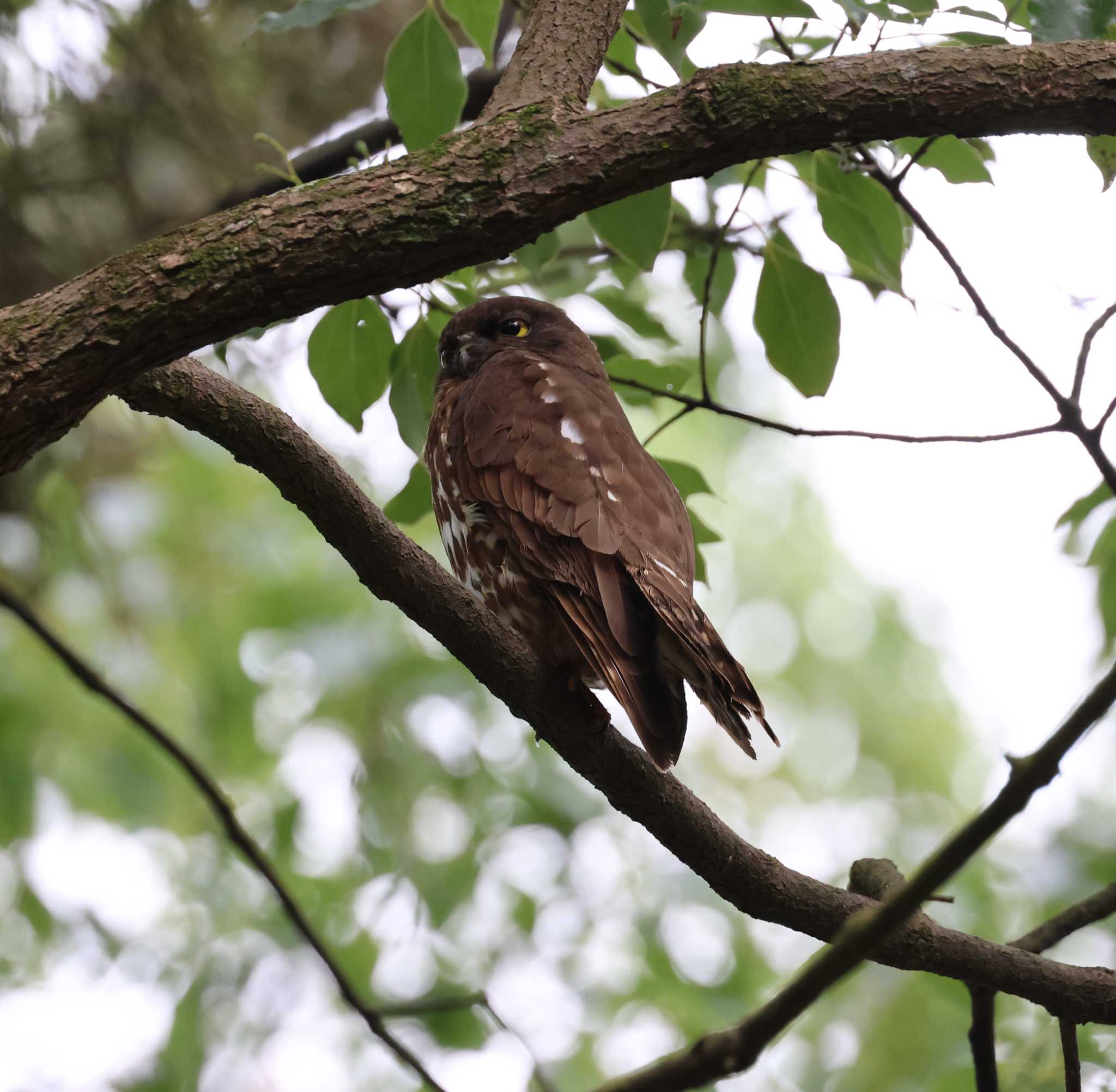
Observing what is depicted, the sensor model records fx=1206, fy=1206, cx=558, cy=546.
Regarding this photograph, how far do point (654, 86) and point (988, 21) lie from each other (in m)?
0.99

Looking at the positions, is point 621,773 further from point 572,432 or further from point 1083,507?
point 1083,507

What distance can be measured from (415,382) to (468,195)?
1206mm

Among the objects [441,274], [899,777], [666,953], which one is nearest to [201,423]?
[441,274]

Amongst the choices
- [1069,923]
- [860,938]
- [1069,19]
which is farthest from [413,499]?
[860,938]

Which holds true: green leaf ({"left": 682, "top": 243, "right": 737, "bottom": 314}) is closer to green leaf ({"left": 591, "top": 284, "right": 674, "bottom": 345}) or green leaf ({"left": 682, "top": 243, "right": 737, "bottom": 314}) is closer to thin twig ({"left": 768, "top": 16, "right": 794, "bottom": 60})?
green leaf ({"left": 591, "top": 284, "right": 674, "bottom": 345})

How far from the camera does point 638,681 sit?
3.03m

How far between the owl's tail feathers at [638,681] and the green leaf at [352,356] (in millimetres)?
801

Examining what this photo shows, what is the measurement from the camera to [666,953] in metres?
6.50

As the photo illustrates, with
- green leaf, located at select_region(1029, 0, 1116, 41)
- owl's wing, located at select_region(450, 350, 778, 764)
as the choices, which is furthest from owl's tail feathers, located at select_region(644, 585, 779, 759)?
green leaf, located at select_region(1029, 0, 1116, 41)

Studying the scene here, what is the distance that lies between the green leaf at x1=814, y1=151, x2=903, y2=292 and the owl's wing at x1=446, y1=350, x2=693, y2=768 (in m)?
0.93

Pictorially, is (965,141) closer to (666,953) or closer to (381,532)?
(381,532)

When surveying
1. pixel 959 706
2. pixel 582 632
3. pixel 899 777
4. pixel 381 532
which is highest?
pixel 959 706

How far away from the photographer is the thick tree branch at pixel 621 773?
265 centimetres

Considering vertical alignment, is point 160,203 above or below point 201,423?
above
